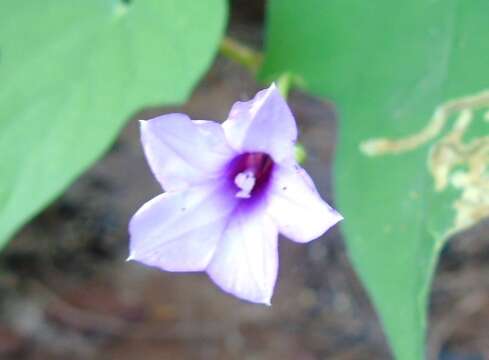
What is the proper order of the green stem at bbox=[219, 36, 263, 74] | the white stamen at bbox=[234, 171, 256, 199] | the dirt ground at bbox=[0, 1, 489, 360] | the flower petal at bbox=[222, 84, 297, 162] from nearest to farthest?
the flower petal at bbox=[222, 84, 297, 162], the white stamen at bbox=[234, 171, 256, 199], the green stem at bbox=[219, 36, 263, 74], the dirt ground at bbox=[0, 1, 489, 360]

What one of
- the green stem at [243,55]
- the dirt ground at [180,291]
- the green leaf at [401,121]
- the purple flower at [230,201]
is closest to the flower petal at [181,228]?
the purple flower at [230,201]

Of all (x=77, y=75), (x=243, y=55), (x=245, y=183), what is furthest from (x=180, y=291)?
(x=245, y=183)

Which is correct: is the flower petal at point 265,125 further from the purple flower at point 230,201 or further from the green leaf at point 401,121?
the green leaf at point 401,121

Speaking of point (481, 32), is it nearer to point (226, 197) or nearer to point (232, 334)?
point (226, 197)

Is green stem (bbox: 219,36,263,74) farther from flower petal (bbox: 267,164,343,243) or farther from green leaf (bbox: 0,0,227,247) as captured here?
flower petal (bbox: 267,164,343,243)

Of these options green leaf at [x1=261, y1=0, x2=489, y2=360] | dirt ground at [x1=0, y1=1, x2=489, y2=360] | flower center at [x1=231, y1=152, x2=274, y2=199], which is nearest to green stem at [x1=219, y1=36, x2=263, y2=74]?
green leaf at [x1=261, y1=0, x2=489, y2=360]

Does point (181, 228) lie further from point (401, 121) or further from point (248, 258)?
point (401, 121)

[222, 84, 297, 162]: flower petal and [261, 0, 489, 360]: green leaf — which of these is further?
[261, 0, 489, 360]: green leaf
